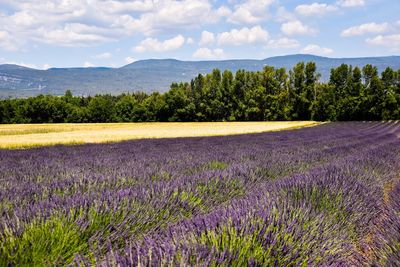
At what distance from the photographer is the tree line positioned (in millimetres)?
61219

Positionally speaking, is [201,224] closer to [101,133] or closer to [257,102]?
[101,133]

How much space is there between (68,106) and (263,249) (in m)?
79.5

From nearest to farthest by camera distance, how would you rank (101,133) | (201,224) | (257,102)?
(201,224)
(101,133)
(257,102)

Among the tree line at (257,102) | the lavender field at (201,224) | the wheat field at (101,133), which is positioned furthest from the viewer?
the tree line at (257,102)

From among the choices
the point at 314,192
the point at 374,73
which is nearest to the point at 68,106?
the point at 374,73

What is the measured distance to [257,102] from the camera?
6744 centimetres

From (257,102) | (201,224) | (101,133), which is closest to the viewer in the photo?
(201,224)

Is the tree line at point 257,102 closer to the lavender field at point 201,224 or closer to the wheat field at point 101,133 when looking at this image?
the wheat field at point 101,133

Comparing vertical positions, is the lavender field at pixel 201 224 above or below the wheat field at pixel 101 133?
above

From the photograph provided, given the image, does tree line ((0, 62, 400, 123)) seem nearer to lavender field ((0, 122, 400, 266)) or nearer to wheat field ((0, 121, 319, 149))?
wheat field ((0, 121, 319, 149))

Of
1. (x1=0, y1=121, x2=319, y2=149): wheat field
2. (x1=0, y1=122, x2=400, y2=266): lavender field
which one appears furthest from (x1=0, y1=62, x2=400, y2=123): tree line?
(x1=0, y1=122, x2=400, y2=266): lavender field

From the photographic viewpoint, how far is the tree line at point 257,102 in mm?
61219

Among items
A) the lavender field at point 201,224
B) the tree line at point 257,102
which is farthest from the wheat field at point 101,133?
the tree line at point 257,102

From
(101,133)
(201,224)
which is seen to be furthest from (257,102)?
(201,224)
